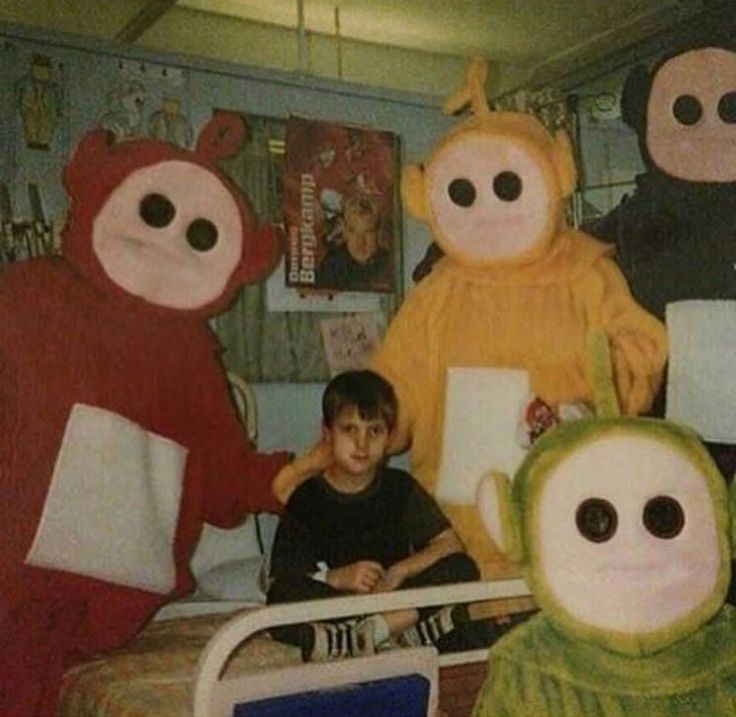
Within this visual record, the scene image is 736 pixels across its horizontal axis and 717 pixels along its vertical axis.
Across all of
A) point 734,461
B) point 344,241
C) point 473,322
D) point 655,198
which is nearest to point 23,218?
point 344,241

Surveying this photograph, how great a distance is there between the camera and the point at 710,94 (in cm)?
129

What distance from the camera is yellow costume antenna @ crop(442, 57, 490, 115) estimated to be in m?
1.29

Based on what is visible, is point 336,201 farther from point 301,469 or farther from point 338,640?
point 338,640

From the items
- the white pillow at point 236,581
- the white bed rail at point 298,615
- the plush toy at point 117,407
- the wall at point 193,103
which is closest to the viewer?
the white bed rail at point 298,615

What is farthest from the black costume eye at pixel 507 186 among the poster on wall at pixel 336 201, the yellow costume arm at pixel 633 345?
the poster on wall at pixel 336 201

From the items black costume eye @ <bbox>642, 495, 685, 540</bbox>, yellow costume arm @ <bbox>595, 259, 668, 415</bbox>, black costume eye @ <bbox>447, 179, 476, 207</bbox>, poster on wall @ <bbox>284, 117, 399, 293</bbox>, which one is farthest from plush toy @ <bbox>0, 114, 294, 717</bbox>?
black costume eye @ <bbox>642, 495, 685, 540</bbox>

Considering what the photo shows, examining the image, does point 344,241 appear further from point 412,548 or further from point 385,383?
point 412,548

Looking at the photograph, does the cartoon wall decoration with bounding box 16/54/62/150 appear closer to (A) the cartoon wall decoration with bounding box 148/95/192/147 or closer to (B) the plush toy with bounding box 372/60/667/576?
(A) the cartoon wall decoration with bounding box 148/95/192/147

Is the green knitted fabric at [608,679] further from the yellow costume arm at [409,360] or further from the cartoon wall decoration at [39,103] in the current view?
the cartoon wall decoration at [39,103]

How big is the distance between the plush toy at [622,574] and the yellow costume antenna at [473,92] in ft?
1.48

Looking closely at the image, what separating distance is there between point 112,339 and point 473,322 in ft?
1.30

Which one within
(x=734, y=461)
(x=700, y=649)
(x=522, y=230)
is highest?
(x=522, y=230)

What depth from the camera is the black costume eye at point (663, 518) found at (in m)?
0.97

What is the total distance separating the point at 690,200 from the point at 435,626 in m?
0.56
